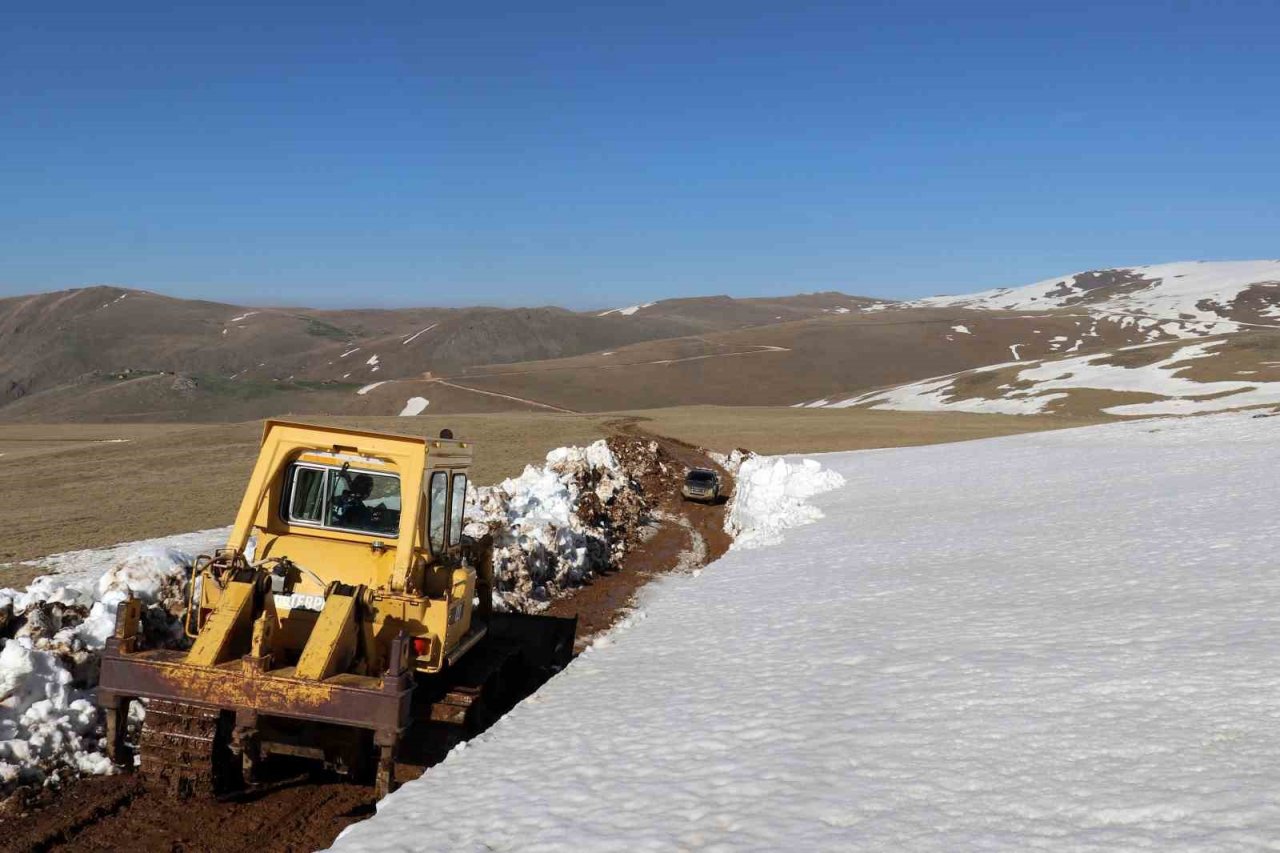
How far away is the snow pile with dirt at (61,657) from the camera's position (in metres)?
8.88

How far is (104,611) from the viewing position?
10562 millimetres

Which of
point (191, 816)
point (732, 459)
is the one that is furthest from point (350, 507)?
point (732, 459)

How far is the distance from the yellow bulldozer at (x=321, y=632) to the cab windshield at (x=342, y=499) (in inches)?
0.5

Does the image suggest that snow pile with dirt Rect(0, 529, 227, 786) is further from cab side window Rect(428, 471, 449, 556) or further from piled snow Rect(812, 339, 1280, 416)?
piled snow Rect(812, 339, 1280, 416)

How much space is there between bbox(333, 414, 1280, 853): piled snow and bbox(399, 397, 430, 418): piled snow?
86714 mm

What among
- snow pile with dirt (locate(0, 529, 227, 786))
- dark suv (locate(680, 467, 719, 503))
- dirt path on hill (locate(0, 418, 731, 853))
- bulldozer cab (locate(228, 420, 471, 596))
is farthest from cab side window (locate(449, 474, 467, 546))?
dark suv (locate(680, 467, 719, 503))

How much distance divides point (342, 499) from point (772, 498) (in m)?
22.7

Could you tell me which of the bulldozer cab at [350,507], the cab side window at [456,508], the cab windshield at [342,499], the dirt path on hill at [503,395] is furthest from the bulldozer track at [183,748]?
the dirt path on hill at [503,395]

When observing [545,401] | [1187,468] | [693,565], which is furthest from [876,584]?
[545,401]

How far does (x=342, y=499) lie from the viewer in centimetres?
958

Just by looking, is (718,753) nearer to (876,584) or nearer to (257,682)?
(257,682)

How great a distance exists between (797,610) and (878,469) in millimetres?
21067

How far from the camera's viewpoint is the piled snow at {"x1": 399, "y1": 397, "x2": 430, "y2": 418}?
101 meters

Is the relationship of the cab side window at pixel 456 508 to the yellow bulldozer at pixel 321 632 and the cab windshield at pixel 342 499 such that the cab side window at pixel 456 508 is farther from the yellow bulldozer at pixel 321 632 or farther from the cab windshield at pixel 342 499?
the cab windshield at pixel 342 499
